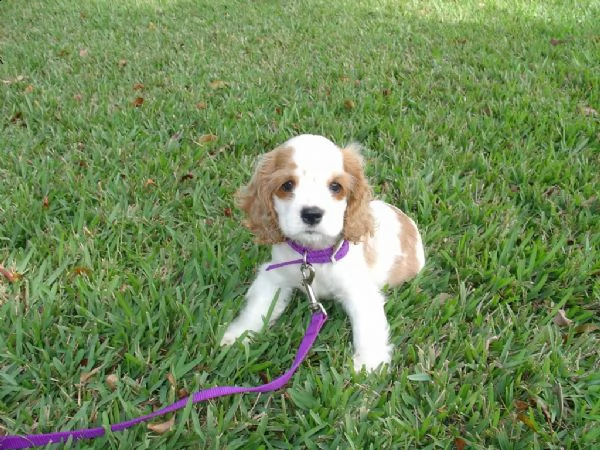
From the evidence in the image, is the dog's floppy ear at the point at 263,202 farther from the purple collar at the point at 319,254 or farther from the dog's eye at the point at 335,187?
the dog's eye at the point at 335,187

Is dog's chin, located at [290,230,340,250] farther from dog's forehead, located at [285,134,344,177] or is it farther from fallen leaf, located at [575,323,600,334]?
fallen leaf, located at [575,323,600,334]

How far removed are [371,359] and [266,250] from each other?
1.08 m

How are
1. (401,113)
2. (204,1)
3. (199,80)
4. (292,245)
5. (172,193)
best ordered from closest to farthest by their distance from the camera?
(292,245) → (172,193) → (401,113) → (199,80) → (204,1)

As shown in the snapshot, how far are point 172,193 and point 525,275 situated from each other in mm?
2439

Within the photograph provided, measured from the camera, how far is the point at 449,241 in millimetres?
3410

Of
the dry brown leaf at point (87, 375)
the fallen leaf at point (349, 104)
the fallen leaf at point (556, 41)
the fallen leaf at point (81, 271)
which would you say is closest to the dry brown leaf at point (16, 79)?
the fallen leaf at point (349, 104)

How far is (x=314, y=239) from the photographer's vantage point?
2.54 metres

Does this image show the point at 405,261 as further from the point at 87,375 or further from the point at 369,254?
the point at 87,375

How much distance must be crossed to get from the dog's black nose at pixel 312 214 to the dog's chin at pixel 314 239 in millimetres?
74

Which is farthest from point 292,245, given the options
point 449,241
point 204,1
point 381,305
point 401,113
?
point 204,1

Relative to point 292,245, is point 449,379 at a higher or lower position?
lower

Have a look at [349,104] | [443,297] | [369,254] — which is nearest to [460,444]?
[443,297]

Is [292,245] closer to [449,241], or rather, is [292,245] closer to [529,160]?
[449,241]

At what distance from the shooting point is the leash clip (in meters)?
2.56
